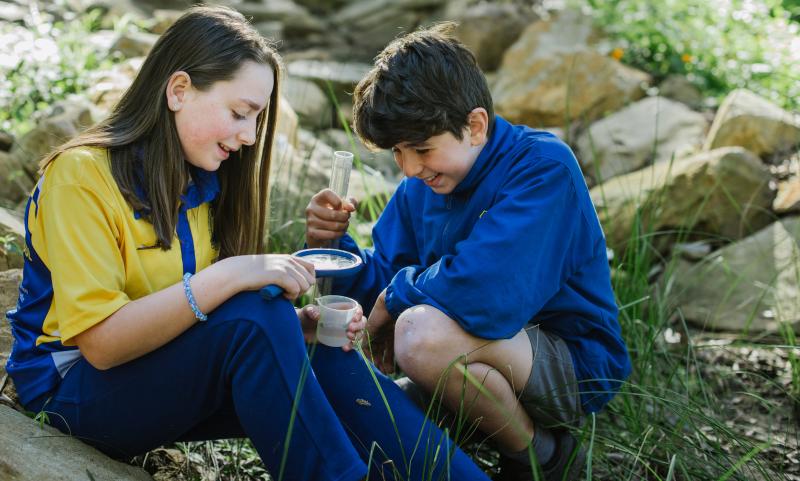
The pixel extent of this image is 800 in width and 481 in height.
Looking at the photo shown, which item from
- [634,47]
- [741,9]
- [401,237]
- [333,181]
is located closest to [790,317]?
[401,237]

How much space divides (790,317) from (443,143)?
1778 mm

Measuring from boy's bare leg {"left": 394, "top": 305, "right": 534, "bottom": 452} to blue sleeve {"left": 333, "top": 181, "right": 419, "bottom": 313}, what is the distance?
385mm

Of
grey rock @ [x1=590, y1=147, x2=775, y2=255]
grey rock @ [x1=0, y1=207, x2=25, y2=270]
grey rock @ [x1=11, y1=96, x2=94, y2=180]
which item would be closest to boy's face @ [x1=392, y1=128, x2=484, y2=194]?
grey rock @ [x1=0, y1=207, x2=25, y2=270]

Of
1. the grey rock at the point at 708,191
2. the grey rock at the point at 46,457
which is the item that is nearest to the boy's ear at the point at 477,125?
the grey rock at the point at 46,457

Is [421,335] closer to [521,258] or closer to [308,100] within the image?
[521,258]

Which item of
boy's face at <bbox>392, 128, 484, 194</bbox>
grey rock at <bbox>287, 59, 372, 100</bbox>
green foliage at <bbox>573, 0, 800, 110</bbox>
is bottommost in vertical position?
grey rock at <bbox>287, 59, 372, 100</bbox>

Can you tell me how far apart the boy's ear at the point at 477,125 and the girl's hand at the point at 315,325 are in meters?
0.55

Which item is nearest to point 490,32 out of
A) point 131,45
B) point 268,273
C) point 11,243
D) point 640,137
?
point 640,137

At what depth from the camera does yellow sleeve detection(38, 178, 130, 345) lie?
5.97 feet

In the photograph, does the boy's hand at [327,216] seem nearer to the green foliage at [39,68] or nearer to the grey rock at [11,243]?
the grey rock at [11,243]

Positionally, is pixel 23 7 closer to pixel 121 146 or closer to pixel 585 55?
pixel 585 55

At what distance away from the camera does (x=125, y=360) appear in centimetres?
189

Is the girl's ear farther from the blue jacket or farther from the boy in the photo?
the blue jacket

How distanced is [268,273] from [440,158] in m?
0.60
